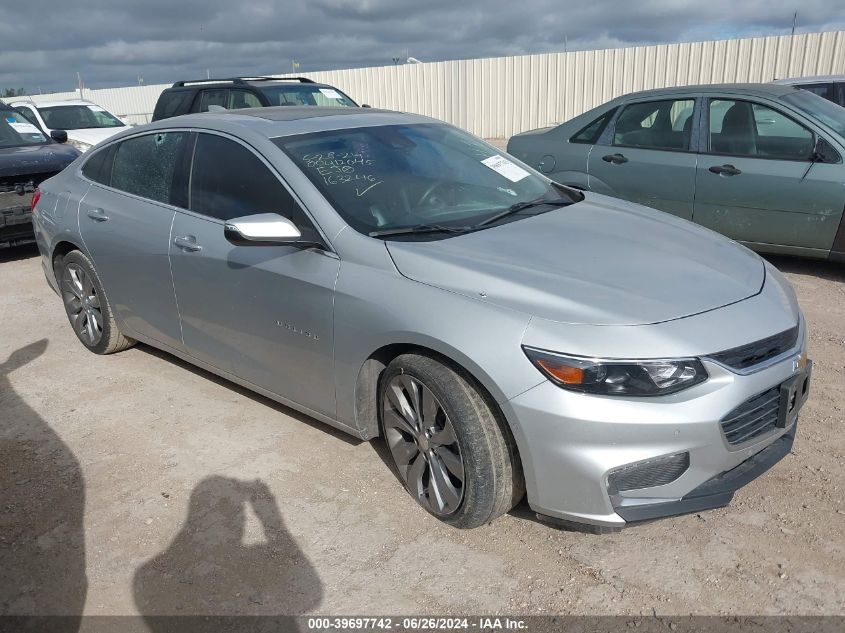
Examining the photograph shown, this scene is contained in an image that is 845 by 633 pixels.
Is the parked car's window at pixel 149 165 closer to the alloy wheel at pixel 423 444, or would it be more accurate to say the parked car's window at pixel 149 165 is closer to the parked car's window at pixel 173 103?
the alloy wheel at pixel 423 444

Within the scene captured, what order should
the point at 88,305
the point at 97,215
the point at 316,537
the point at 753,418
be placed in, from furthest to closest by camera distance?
the point at 88,305, the point at 97,215, the point at 316,537, the point at 753,418

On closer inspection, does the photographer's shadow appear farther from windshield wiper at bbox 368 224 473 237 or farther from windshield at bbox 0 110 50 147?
windshield at bbox 0 110 50 147

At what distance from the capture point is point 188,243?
3.88 m

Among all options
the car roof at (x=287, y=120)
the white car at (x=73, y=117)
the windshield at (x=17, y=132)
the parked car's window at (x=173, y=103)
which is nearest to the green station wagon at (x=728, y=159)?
the car roof at (x=287, y=120)

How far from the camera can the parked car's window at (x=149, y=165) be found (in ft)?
13.7

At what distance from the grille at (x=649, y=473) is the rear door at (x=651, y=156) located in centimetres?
442

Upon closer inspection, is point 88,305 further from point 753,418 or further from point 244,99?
point 244,99

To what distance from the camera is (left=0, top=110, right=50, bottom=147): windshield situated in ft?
29.5

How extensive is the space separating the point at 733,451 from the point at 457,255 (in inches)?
50.7

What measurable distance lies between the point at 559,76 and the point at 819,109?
1536 centimetres

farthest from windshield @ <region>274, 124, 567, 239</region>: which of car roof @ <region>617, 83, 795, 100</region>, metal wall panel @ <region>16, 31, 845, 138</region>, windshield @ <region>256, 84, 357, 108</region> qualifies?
metal wall panel @ <region>16, 31, 845, 138</region>

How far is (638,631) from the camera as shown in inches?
96.9

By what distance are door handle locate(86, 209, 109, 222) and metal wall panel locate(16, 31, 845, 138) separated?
16.8m

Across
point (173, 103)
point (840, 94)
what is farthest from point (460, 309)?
point (173, 103)
